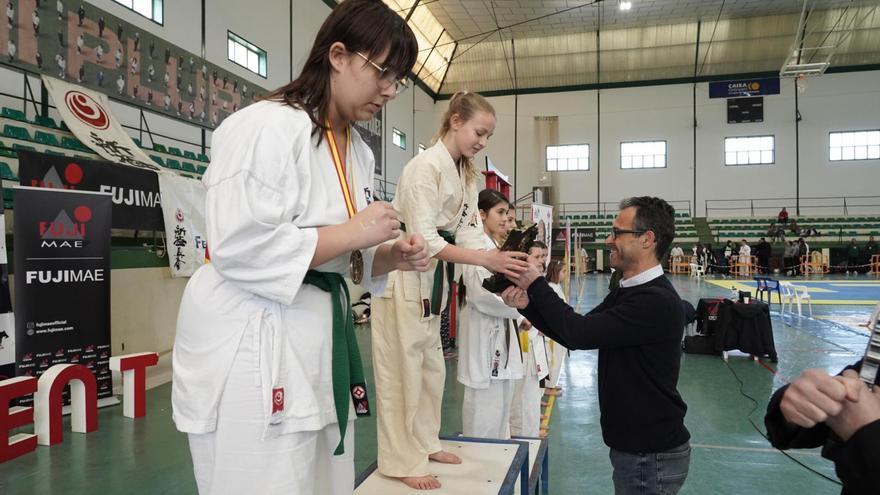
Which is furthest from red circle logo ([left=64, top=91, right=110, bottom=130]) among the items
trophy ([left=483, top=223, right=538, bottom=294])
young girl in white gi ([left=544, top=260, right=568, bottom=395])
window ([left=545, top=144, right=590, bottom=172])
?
window ([left=545, top=144, right=590, bottom=172])

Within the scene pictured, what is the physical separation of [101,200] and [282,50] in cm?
1003

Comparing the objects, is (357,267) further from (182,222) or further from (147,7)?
(147,7)

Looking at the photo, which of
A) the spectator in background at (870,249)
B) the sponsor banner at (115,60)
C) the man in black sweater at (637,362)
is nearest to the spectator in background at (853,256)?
the spectator in background at (870,249)

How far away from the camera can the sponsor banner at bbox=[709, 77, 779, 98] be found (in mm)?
20141

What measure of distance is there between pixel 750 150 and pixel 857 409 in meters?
25.8

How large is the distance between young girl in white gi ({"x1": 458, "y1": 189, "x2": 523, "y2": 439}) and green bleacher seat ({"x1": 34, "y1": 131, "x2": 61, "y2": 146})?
6.27 meters

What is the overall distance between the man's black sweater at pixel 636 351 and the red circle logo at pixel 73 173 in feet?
16.1

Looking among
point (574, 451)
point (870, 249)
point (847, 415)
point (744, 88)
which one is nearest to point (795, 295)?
point (574, 451)

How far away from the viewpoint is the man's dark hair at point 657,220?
204 centimetres

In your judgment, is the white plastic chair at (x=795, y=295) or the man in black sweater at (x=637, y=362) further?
the white plastic chair at (x=795, y=295)

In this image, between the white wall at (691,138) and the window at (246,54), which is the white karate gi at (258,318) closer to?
the window at (246,54)

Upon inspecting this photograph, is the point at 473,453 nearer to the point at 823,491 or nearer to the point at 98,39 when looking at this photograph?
the point at 823,491

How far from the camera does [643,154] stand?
2386 cm

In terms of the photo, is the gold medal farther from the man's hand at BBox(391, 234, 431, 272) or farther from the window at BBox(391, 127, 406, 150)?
the window at BBox(391, 127, 406, 150)
